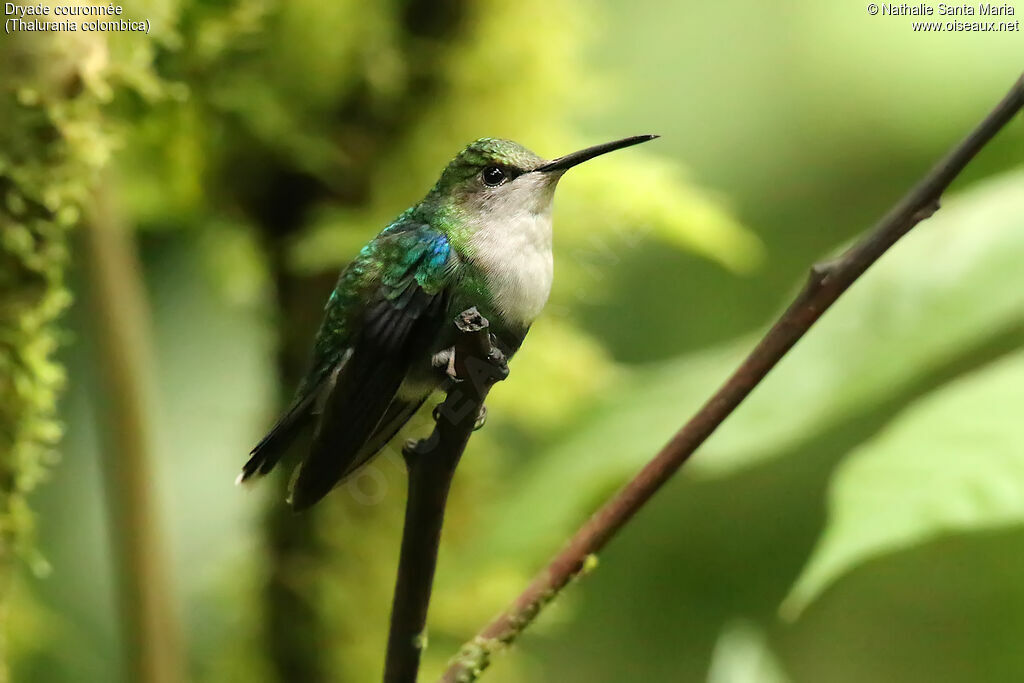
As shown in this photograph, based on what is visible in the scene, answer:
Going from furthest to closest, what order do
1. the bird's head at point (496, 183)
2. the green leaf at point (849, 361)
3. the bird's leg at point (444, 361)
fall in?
1. the green leaf at point (849, 361)
2. the bird's head at point (496, 183)
3. the bird's leg at point (444, 361)

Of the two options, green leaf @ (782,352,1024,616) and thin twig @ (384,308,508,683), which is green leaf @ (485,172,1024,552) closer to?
green leaf @ (782,352,1024,616)

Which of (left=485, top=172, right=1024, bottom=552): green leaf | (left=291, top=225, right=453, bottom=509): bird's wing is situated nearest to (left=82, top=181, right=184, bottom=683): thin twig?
(left=485, top=172, right=1024, bottom=552): green leaf

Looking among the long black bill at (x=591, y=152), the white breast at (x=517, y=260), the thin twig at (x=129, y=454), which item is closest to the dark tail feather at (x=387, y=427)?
the white breast at (x=517, y=260)

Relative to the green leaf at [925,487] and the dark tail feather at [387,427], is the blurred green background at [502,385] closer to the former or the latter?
the green leaf at [925,487]

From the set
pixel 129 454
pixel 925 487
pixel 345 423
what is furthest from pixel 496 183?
pixel 129 454

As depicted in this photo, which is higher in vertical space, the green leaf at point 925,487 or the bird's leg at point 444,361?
the bird's leg at point 444,361

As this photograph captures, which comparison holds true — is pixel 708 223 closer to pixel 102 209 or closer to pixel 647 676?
pixel 102 209
